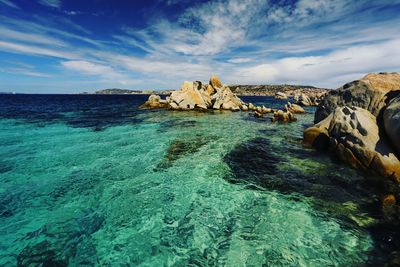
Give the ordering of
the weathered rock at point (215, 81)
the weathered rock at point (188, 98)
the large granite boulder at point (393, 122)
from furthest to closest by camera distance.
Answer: the weathered rock at point (215, 81) → the weathered rock at point (188, 98) → the large granite boulder at point (393, 122)

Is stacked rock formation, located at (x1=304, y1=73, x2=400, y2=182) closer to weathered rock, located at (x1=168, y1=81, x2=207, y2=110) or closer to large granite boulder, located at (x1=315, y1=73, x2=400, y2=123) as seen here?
large granite boulder, located at (x1=315, y1=73, x2=400, y2=123)

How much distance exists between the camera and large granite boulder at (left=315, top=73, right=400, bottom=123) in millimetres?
16594

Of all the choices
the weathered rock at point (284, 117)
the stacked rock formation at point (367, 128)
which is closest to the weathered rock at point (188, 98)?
the weathered rock at point (284, 117)

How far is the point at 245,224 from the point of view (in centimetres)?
884

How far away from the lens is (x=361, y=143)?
13.8m

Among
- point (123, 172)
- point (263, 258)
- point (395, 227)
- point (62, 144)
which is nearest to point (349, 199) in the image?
point (395, 227)

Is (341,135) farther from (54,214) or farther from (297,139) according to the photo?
(54,214)

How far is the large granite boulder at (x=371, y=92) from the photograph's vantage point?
16594 millimetres

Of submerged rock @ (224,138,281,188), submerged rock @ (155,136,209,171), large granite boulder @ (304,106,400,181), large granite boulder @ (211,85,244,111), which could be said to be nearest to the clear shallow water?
submerged rock @ (224,138,281,188)

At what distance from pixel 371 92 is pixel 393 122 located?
18.6 feet

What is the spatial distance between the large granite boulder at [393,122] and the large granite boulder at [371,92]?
8.23ft

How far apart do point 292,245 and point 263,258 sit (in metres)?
1.21

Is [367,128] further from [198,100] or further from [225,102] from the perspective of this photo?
[198,100]

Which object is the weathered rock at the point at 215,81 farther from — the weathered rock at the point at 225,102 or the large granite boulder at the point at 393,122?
the large granite boulder at the point at 393,122
